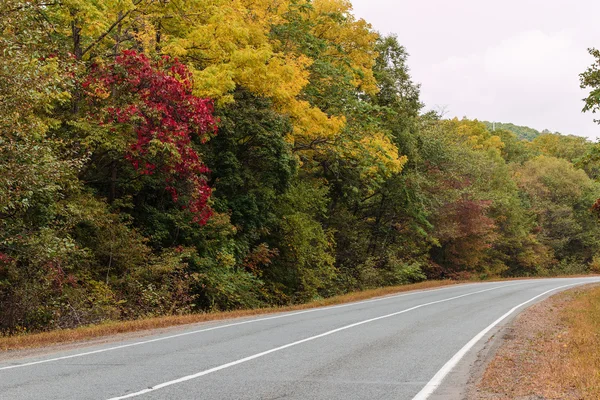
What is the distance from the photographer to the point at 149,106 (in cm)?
1513

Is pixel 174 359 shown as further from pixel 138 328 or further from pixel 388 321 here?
pixel 388 321

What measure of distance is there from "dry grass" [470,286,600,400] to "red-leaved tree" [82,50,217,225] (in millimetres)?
9446

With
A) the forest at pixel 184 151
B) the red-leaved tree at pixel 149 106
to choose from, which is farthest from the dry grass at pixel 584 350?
the red-leaved tree at pixel 149 106

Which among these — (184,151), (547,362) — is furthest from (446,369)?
(184,151)

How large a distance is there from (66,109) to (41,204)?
4388 mm

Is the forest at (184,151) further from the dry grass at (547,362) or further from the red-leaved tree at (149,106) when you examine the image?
the dry grass at (547,362)

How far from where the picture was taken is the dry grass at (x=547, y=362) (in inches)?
270

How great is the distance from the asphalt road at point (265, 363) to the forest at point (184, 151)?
390cm

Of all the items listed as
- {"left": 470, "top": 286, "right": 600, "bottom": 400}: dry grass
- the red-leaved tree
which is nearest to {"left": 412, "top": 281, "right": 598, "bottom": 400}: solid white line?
{"left": 470, "top": 286, "right": 600, "bottom": 400}: dry grass

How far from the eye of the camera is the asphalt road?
265 inches

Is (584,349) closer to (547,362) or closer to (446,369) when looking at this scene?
(547,362)

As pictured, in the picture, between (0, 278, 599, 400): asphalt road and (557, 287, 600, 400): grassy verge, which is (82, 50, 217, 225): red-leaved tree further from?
(557, 287, 600, 400): grassy verge

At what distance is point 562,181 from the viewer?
213ft

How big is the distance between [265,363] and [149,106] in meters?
8.96
